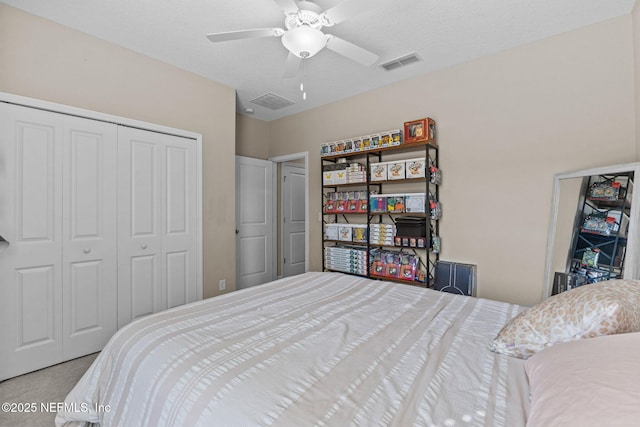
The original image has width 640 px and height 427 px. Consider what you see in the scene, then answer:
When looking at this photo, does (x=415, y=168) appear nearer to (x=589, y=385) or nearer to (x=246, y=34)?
(x=246, y=34)

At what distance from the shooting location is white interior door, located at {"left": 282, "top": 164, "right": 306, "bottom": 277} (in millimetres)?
4797

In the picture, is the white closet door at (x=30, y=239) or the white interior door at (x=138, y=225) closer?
the white closet door at (x=30, y=239)

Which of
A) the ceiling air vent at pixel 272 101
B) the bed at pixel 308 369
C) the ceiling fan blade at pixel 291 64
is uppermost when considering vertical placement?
the ceiling air vent at pixel 272 101

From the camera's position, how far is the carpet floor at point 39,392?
5.57 feet

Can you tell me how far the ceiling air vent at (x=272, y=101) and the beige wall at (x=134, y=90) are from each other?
1.34 ft

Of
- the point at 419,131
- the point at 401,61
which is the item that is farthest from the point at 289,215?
the point at 401,61

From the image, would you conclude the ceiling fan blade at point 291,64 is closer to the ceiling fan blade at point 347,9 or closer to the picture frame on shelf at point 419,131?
the ceiling fan blade at point 347,9

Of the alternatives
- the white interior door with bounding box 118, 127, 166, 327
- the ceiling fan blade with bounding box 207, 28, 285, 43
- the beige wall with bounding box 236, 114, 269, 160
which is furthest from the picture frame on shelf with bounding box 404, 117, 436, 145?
the white interior door with bounding box 118, 127, 166, 327

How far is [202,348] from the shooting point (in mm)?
1141

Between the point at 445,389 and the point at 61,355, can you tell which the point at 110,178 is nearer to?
the point at 61,355

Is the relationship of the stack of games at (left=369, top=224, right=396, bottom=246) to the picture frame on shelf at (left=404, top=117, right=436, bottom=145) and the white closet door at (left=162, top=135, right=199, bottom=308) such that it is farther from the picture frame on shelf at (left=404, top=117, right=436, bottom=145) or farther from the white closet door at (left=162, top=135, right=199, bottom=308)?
the white closet door at (left=162, top=135, right=199, bottom=308)

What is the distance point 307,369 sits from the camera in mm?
1008

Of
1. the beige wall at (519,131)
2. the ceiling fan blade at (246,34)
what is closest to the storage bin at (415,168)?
the beige wall at (519,131)


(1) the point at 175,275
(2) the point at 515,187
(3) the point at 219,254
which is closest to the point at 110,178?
(1) the point at 175,275
